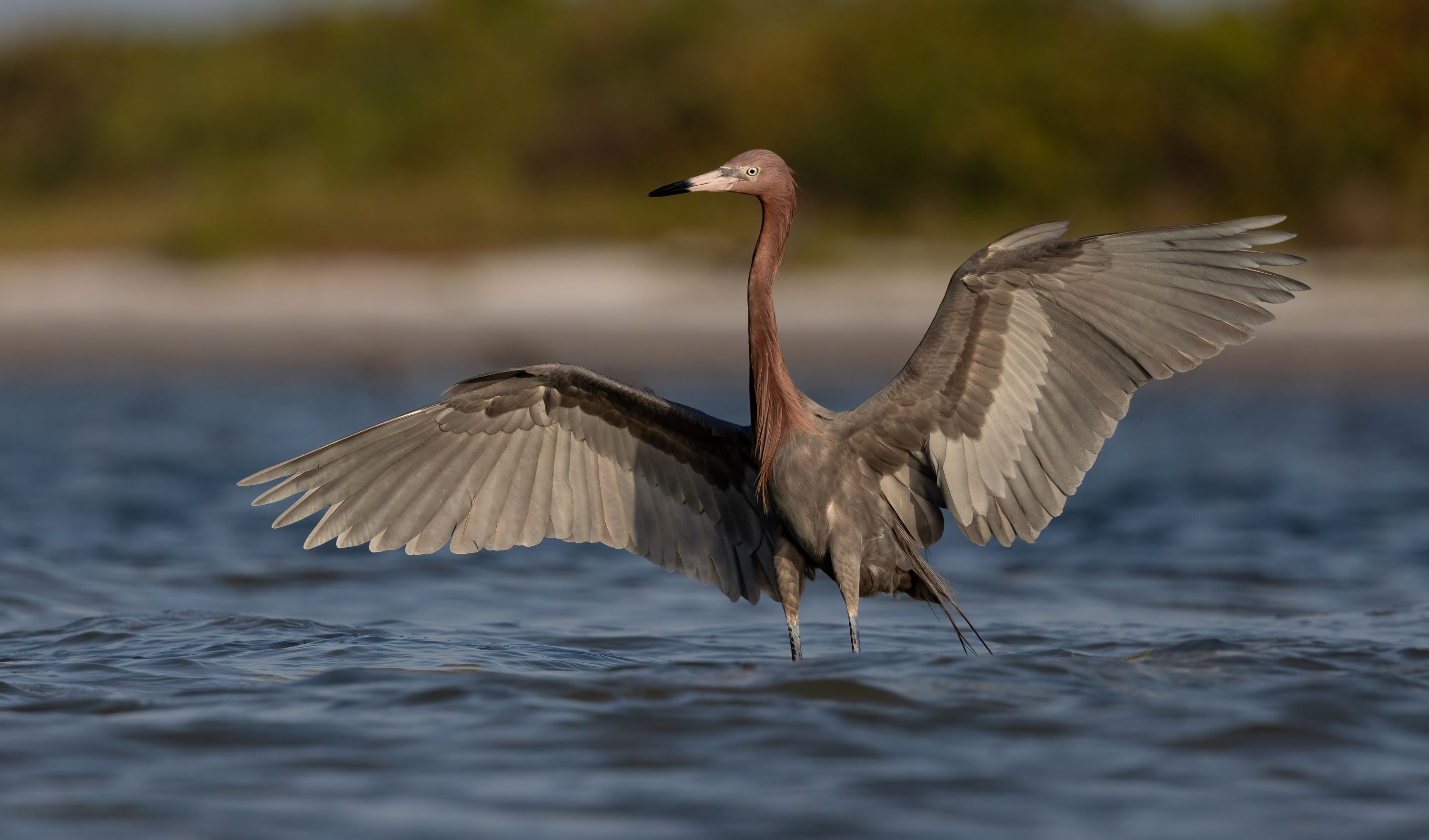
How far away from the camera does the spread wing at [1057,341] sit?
17.8 ft

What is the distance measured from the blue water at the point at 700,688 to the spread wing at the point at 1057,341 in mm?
769

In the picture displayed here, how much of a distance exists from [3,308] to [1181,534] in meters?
16.0

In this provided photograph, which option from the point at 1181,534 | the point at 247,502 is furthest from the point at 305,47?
the point at 1181,534

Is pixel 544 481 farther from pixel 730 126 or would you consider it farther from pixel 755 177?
pixel 730 126

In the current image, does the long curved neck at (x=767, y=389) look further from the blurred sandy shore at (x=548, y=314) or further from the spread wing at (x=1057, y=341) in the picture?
the blurred sandy shore at (x=548, y=314)

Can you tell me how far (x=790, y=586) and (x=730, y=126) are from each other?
72.2 feet

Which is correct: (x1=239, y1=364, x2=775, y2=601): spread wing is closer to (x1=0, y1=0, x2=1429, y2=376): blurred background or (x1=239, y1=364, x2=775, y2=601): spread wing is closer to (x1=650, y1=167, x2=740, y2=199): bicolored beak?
(x1=650, y1=167, x2=740, y2=199): bicolored beak

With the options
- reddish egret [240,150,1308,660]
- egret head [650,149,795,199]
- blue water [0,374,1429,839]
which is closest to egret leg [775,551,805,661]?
reddish egret [240,150,1308,660]

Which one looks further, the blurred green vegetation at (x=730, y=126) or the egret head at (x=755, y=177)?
the blurred green vegetation at (x=730, y=126)

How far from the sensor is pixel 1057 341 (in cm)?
557

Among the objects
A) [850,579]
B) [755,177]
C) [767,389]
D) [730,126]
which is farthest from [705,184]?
[730,126]

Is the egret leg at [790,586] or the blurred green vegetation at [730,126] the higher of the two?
the blurred green vegetation at [730,126]

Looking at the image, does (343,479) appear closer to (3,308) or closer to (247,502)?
(247,502)

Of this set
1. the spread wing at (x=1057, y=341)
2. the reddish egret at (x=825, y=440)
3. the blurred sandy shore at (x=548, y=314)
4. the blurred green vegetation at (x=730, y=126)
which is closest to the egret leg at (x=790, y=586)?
the reddish egret at (x=825, y=440)
